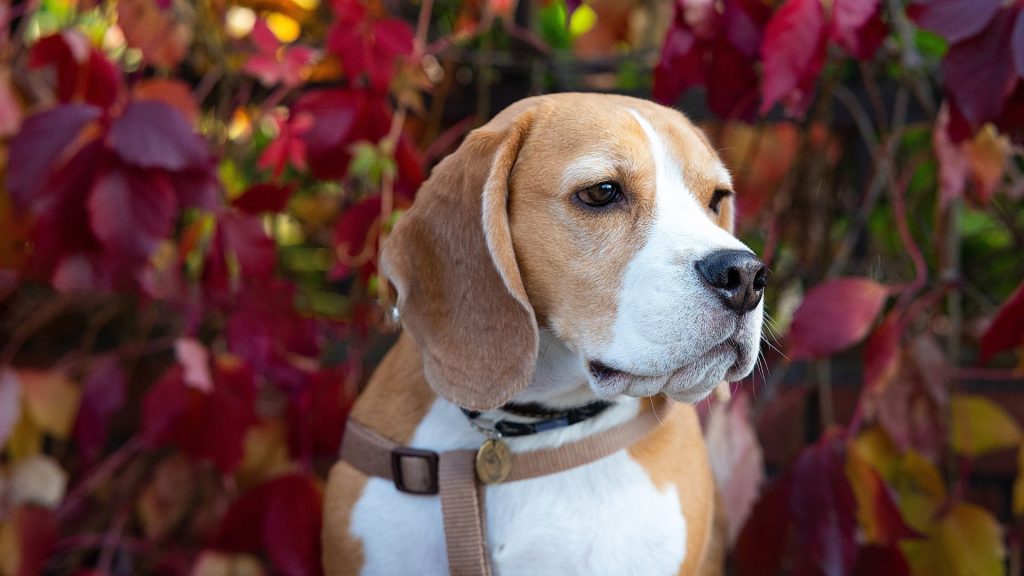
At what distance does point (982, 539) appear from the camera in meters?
2.65

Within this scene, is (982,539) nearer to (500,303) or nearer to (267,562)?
(500,303)

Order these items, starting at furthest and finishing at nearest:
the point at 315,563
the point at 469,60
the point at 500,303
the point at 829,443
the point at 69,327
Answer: the point at 69,327 < the point at 469,60 < the point at 315,563 < the point at 829,443 < the point at 500,303

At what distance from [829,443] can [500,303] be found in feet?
3.36

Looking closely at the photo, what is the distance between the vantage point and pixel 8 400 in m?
2.74

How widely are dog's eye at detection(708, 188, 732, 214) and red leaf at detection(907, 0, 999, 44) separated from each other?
0.53 metres

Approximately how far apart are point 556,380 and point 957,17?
1.13 meters

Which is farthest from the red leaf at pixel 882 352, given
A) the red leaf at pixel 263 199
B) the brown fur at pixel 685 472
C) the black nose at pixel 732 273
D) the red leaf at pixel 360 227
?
the red leaf at pixel 263 199

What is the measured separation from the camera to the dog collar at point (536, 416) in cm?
215

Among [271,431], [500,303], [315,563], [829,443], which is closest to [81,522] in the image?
[271,431]

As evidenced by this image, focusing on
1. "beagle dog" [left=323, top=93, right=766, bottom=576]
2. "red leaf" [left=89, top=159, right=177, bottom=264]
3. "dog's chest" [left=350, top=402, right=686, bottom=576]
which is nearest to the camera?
"beagle dog" [left=323, top=93, right=766, bottom=576]

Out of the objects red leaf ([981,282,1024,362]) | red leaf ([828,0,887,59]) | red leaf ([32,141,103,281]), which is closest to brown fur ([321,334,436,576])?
red leaf ([32,141,103,281])

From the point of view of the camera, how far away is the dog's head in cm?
185

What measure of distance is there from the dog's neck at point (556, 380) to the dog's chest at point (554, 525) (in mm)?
136

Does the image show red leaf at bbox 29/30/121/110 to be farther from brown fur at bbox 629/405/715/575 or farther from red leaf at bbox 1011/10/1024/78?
red leaf at bbox 1011/10/1024/78
